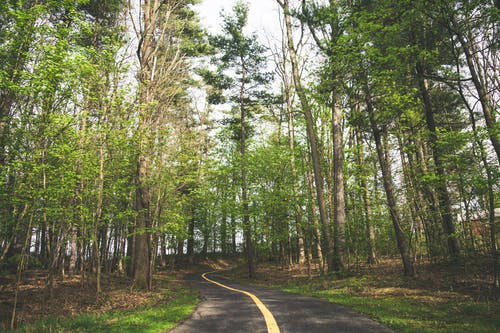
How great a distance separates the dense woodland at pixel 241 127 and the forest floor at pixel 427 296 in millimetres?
834

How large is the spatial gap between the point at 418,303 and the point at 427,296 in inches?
41.6

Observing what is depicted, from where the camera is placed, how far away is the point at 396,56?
1062 cm

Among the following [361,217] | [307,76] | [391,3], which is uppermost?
[307,76]

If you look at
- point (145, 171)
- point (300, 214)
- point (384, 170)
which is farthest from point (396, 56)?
point (145, 171)

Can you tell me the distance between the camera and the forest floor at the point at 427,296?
19.8 ft

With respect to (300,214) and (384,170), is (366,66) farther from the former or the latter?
(300,214)

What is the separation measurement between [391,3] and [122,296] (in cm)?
1519

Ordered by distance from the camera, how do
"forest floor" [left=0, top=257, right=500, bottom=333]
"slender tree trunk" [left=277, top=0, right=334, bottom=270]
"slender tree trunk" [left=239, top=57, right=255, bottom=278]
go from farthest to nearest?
1. "slender tree trunk" [left=239, top=57, right=255, bottom=278]
2. "slender tree trunk" [left=277, top=0, right=334, bottom=270]
3. "forest floor" [left=0, top=257, right=500, bottom=333]

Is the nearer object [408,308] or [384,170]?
[408,308]

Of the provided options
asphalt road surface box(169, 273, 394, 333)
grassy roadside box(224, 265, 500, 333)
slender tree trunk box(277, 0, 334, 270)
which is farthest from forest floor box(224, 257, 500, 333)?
slender tree trunk box(277, 0, 334, 270)

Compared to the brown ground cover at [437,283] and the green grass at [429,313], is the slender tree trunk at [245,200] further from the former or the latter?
the green grass at [429,313]

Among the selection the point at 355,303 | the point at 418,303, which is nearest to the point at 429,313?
the point at 418,303

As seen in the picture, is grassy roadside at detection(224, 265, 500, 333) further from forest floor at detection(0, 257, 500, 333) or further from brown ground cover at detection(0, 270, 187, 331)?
brown ground cover at detection(0, 270, 187, 331)

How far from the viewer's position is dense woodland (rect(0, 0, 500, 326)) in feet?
27.4
